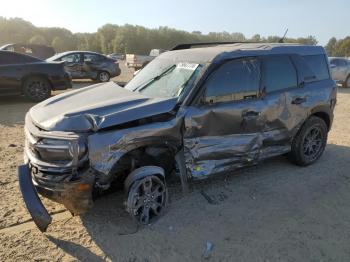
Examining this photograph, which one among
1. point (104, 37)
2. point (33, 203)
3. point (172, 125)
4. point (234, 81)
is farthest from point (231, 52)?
point (104, 37)

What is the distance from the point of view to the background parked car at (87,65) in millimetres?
16188

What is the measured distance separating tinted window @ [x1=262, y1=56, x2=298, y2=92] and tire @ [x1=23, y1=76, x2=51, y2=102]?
7959 mm

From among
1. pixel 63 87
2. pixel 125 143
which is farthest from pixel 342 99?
pixel 125 143

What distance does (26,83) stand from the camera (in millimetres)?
10727

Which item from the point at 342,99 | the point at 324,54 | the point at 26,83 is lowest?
the point at 342,99

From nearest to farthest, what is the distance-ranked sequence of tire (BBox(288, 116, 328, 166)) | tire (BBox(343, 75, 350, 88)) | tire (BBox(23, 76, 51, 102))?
tire (BBox(288, 116, 328, 166)) < tire (BBox(23, 76, 51, 102)) < tire (BBox(343, 75, 350, 88))

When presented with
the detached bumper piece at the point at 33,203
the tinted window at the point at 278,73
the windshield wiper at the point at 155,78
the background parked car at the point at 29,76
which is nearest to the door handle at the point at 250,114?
the tinted window at the point at 278,73

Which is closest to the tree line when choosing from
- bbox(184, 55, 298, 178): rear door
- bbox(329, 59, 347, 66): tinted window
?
bbox(329, 59, 347, 66): tinted window

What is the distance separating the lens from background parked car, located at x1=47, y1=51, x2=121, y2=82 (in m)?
16.2

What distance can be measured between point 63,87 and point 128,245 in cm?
863

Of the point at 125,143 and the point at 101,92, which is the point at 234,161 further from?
the point at 101,92

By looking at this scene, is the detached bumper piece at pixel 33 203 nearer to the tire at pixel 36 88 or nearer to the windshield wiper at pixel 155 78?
the windshield wiper at pixel 155 78

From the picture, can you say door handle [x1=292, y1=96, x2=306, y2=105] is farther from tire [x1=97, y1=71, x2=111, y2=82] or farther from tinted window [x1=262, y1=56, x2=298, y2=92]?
tire [x1=97, y1=71, x2=111, y2=82]

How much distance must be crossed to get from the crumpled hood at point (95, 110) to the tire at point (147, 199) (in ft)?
2.37
